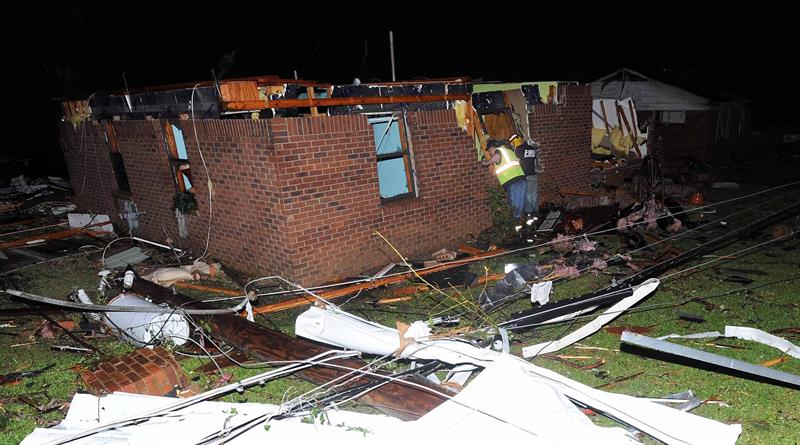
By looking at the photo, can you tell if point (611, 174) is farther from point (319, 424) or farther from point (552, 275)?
point (319, 424)

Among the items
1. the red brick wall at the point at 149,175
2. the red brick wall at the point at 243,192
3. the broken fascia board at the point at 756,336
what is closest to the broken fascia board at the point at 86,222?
the red brick wall at the point at 149,175

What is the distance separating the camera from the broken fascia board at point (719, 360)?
405 cm

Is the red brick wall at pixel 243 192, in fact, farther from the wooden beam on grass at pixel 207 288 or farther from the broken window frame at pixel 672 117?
the broken window frame at pixel 672 117

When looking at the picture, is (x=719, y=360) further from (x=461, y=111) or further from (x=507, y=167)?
(x=461, y=111)

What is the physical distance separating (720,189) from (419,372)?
13.9m

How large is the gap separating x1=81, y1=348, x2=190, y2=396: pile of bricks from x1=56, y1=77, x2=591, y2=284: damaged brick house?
2.62m

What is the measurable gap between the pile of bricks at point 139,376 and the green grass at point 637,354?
12.9 inches

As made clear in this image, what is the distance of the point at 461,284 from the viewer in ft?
24.2

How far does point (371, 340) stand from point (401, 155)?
15.2 feet

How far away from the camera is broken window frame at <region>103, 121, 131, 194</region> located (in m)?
10.4

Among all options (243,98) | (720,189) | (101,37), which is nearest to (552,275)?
(243,98)

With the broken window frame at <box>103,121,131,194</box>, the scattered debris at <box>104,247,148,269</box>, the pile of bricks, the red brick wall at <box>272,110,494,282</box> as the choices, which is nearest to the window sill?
the red brick wall at <box>272,110,494,282</box>

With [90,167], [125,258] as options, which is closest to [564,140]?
[125,258]

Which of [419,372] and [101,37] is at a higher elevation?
[101,37]
